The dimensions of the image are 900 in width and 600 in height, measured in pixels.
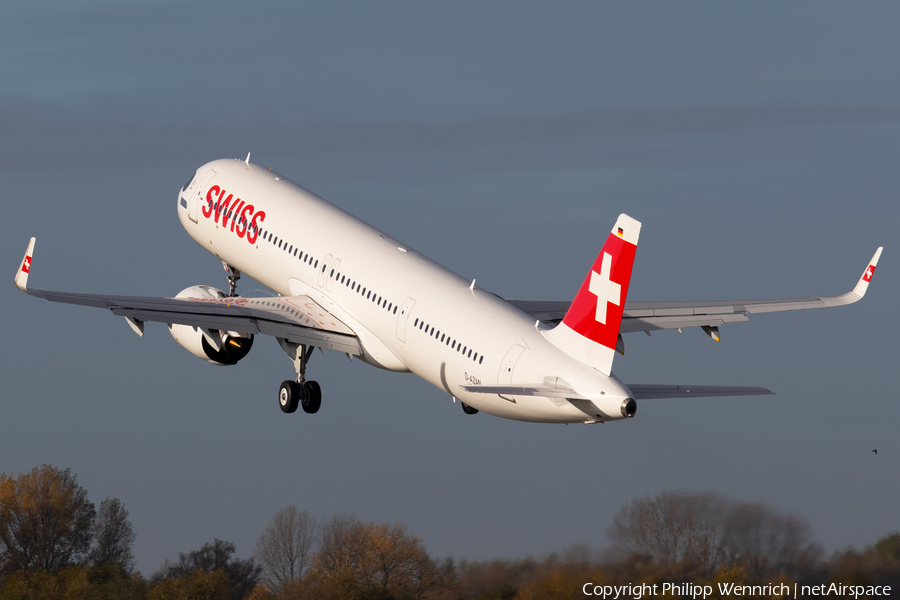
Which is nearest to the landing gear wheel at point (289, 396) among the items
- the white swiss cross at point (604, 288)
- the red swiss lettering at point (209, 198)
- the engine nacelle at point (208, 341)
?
the engine nacelle at point (208, 341)

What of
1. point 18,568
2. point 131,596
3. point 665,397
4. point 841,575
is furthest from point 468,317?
point 18,568

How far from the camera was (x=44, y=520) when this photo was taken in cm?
9481

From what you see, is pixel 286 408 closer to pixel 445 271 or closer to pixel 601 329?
pixel 445 271

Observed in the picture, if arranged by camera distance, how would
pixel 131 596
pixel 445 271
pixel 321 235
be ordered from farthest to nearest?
pixel 131 596 → pixel 321 235 → pixel 445 271

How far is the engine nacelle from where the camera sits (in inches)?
1925

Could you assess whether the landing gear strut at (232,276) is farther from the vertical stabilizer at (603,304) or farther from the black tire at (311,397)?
the vertical stabilizer at (603,304)

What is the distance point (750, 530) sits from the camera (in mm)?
39750

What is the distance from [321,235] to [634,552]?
1593 cm

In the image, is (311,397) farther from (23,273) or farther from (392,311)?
(23,273)

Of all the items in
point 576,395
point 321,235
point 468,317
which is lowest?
point 576,395

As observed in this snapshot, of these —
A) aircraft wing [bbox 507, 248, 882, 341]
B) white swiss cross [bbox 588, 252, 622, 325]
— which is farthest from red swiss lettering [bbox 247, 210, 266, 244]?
white swiss cross [bbox 588, 252, 622, 325]

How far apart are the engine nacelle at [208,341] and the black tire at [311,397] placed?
2439mm

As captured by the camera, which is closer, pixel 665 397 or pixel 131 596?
pixel 665 397

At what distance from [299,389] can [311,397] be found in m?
0.58
